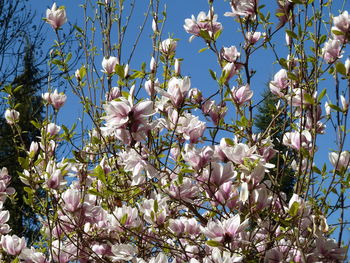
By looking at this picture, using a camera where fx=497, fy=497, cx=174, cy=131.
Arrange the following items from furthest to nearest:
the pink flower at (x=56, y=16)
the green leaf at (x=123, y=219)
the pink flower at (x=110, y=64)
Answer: the pink flower at (x=56, y=16)
the pink flower at (x=110, y=64)
the green leaf at (x=123, y=219)

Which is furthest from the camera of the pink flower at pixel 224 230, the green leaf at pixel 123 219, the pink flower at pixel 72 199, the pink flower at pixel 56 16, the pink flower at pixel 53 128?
the pink flower at pixel 53 128

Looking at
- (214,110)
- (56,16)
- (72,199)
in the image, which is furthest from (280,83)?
(56,16)

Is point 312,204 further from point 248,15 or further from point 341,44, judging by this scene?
point 248,15

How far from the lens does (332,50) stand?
191cm

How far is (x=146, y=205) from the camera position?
180 centimetres

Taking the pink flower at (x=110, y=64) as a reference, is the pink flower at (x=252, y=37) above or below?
above

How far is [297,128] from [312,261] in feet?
1.68

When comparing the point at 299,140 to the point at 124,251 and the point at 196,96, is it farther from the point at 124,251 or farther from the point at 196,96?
Result: the point at 124,251

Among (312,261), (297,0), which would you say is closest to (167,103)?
(297,0)

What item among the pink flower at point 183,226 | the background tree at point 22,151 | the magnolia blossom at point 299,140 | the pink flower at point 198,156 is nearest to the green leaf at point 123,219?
the pink flower at point 183,226

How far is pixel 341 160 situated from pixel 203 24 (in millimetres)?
792

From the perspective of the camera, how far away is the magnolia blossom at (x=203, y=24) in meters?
2.08

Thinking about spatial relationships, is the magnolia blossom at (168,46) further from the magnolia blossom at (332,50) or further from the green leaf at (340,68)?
the green leaf at (340,68)

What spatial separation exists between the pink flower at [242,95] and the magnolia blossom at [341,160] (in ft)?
1.25
